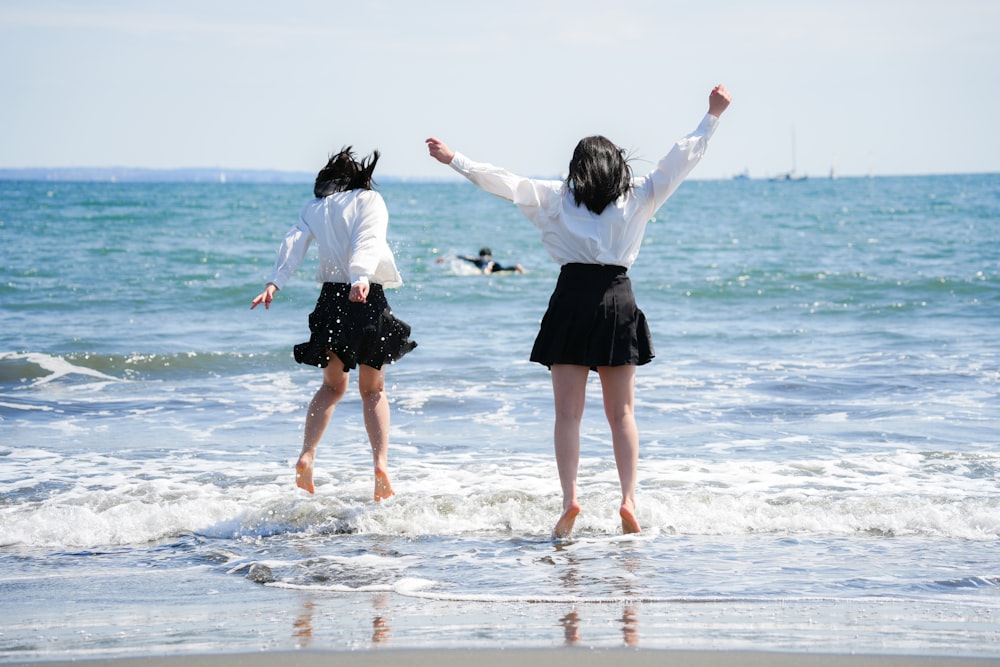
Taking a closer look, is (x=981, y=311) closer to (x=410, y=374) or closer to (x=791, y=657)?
(x=410, y=374)

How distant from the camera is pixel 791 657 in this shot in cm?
322

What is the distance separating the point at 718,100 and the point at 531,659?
270cm

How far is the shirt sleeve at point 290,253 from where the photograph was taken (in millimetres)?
5305

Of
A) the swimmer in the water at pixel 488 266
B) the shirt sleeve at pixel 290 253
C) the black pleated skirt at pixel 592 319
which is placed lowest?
the swimmer in the water at pixel 488 266

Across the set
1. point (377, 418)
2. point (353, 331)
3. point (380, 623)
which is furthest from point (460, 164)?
point (380, 623)

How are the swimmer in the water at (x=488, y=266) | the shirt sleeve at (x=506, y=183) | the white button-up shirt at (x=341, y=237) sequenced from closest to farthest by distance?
1. the shirt sleeve at (x=506, y=183)
2. the white button-up shirt at (x=341, y=237)
3. the swimmer in the water at (x=488, y=266)

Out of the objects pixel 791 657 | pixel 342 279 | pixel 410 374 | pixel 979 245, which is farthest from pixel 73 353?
pixel 979 245

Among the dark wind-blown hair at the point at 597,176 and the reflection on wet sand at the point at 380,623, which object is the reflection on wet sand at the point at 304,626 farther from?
the dark wind-blown hair at the point at 597,176

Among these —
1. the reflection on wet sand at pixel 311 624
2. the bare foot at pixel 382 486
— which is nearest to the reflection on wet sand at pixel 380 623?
the reflection on wet sand at pixel 311 624

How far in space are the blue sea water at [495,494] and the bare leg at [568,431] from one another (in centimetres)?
17

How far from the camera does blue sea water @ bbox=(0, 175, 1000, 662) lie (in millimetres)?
3684

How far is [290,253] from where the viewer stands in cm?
536

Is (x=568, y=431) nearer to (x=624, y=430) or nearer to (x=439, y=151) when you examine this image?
(x=624, y=430)

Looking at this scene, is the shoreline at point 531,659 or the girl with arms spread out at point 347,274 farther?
the girl with arms spread out at point 347,274
